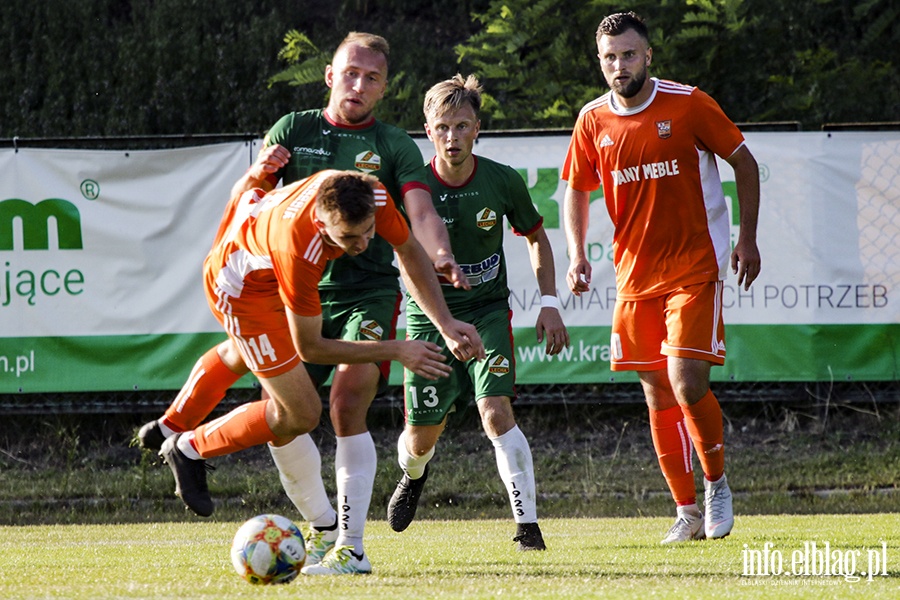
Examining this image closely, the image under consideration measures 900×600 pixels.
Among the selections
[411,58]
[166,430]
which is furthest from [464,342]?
[411,58]

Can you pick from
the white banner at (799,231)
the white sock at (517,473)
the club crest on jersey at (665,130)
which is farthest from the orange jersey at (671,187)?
the white banner at (799,231)

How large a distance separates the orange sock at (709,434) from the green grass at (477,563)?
0.40 m

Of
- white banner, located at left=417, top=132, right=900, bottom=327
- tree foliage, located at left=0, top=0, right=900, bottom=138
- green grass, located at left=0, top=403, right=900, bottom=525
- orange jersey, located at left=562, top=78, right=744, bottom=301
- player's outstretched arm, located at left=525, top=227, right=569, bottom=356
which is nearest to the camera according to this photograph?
player's outstretched arm, located at left=525, top=227, right=569, bottom=356

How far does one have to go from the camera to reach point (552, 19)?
1153cm

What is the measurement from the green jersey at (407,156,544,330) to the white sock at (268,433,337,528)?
125cm

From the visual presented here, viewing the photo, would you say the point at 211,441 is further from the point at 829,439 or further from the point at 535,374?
the point at 829,439

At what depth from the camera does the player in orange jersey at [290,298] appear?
4.74 m

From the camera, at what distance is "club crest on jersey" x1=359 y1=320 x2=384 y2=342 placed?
5.74 m

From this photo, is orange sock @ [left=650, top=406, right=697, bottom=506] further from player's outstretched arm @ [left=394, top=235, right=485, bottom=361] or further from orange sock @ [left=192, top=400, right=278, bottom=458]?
orange sock @ [left=192, top=400, right=278, bottom=458]

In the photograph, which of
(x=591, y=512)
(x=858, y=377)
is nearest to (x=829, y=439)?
(x=858, y=377)

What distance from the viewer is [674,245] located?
6.49 meters

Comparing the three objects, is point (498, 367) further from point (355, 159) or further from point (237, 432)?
point (237, 432)

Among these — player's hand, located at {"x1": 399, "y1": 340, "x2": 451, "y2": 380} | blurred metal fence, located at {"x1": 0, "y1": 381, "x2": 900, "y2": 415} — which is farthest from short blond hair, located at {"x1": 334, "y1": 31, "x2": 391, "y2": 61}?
blurred metal fence, located at {"x1": 0, "y1": 381, "x2": 900, "y2": 415}

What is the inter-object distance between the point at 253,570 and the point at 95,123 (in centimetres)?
919
